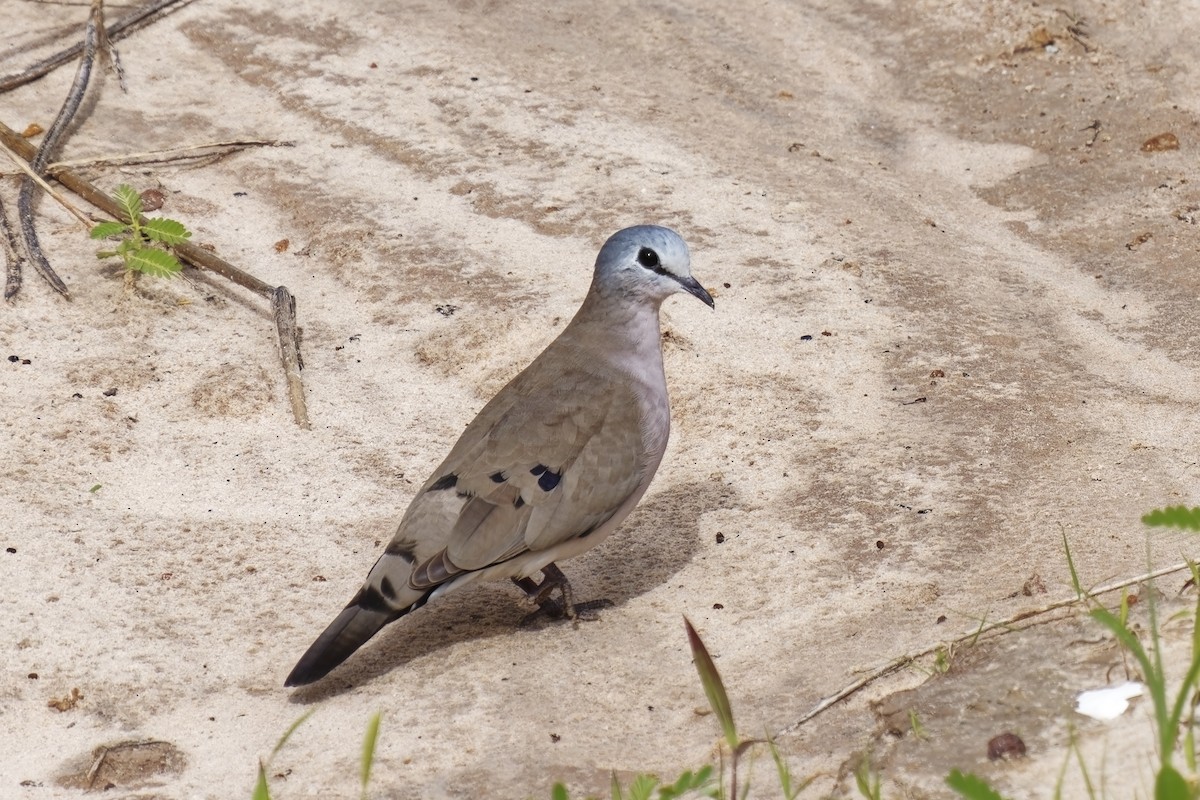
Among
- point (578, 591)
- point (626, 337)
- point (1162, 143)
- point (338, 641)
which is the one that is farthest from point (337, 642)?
point (1162, 143)

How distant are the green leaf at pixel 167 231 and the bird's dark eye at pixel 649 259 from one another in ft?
9.56

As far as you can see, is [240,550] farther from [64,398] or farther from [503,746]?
[503,746]

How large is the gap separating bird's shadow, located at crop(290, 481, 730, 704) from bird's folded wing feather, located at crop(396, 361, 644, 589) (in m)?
0.44

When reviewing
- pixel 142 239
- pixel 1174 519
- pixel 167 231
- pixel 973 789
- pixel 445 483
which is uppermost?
pixel 1174 519

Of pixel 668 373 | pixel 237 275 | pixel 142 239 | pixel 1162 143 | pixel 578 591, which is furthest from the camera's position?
pixel 1162 143

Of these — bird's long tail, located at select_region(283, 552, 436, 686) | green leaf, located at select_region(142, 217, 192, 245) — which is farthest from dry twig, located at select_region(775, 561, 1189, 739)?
green leaf, located at select_region(142, 217, 192, 245)

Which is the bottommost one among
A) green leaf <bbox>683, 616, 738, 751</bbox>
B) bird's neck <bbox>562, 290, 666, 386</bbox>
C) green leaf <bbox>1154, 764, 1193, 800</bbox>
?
bird's neck <bbox>562, 290, 666, 386</bbox>

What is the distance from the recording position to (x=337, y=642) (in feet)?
14.6

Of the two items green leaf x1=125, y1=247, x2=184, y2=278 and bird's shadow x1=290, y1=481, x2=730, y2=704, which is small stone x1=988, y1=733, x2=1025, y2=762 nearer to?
bird's shadow x1=290, y1=481, x2=730, y2=704

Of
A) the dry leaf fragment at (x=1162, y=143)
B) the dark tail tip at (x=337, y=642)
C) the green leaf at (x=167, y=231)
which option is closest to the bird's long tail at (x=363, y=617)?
the dark tail tip at (x=337, y=642)

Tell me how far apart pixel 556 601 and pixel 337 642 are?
939 mm

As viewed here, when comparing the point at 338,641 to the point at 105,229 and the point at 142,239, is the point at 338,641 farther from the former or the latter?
the point at 142,239

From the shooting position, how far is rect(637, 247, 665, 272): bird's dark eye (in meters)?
5.03

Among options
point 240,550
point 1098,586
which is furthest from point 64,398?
point 1098,586
